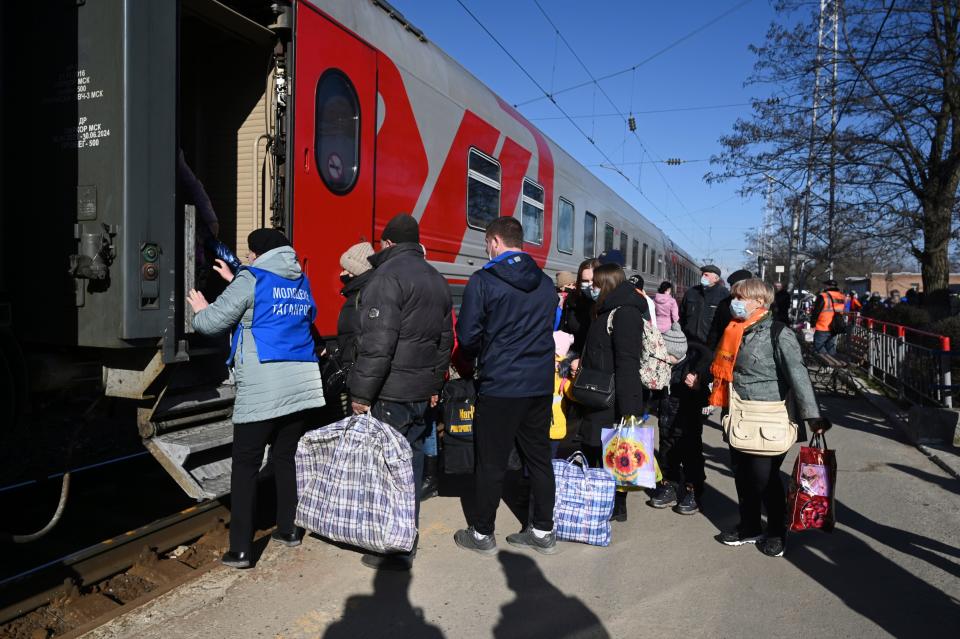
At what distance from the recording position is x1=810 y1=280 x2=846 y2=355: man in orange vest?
1406 cm

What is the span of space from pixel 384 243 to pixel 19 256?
1886 millimetres

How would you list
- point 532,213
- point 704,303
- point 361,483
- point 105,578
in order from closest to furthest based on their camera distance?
point 105,578 < point 361,483 < point 704,303 < point 532,213

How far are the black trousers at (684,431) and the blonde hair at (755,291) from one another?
0.87 metres

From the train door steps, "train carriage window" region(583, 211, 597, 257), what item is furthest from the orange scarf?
"train carriage window" region(583, 211, 597, 257)

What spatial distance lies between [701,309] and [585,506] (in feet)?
13.4

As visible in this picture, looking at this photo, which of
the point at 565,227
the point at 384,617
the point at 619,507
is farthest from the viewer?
the point at 565,227

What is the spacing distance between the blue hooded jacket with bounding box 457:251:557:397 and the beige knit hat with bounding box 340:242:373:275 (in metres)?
0.90

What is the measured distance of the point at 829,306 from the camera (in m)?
14.1

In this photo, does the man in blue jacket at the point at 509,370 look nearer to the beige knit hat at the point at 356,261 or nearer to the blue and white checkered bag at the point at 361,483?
the blue and white checkered bag at the point at 361,483

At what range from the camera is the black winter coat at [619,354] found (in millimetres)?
4777

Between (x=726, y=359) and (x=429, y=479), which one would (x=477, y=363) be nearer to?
(x=429, y=479)

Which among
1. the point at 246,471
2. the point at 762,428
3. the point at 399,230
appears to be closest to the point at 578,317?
the point at 762,428

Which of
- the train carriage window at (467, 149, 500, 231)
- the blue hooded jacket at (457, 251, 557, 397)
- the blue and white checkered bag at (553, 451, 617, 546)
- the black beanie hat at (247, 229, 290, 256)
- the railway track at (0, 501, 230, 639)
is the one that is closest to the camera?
the railway track at (0, 501, 230, 639)

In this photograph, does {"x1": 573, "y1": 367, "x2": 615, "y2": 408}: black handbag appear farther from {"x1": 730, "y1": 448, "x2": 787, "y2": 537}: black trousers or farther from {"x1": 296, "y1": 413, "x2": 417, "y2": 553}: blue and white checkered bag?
{"x1": 296, "y1": 413, "x2": 417, "y2": 553}: blue and white checkered bag
